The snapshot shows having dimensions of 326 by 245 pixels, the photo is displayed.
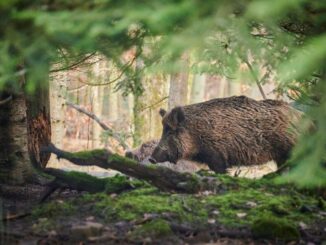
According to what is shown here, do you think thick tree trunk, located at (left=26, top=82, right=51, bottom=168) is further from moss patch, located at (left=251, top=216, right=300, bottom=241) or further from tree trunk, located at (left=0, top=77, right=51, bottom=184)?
moss patch, located at (left=251, top=216, right=300, bottom=241)

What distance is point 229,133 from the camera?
34.8ft

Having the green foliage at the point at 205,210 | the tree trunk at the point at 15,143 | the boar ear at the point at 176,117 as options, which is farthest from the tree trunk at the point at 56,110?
the green foliage at the point at 205,210

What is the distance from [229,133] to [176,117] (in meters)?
0.98

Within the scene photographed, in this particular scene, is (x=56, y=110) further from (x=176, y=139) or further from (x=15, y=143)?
(x=15, y=143)

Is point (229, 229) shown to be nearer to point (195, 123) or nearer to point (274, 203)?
point (274, 203)

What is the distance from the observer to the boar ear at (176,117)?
10.7 meters

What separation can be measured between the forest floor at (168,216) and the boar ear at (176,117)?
3.89 meters

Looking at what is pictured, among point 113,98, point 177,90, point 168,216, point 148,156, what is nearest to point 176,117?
point 148,156

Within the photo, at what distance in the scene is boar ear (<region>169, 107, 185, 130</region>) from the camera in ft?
35.2

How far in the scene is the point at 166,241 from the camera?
16.7 ft

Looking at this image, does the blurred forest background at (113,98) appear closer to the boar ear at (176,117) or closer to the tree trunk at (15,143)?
the boar ear at (176,117)

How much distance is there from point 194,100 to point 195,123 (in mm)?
12262

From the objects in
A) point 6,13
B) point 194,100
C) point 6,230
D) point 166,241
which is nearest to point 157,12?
point 6,13

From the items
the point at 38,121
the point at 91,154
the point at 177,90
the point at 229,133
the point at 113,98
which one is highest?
the point at 113,98
